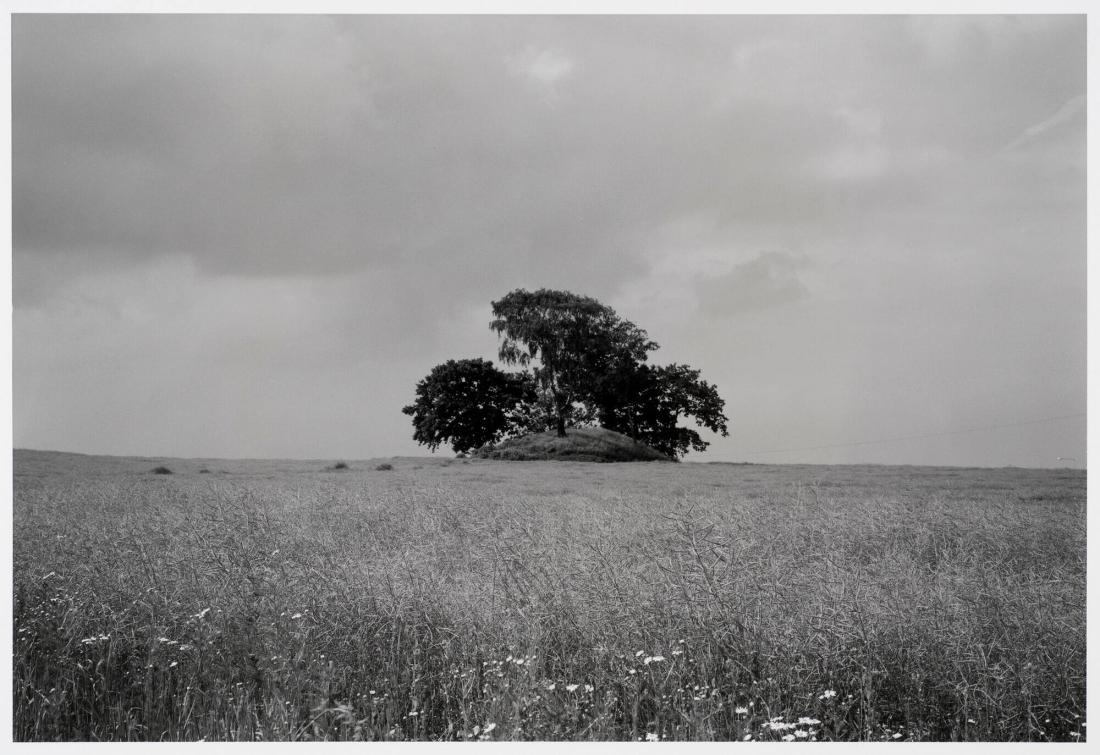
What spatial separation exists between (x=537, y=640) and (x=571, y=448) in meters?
14.6

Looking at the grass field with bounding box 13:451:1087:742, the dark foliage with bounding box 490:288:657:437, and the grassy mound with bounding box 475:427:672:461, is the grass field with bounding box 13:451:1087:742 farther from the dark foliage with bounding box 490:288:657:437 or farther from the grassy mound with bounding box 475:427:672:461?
the grassy mound with bounding box 475:427:672:461

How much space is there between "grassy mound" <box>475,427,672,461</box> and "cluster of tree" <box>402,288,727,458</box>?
519mm

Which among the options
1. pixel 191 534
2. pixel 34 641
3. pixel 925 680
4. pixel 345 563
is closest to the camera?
pixel 925 680

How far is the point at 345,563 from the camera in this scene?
5480mm

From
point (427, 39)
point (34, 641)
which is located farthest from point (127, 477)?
point (427, 39)

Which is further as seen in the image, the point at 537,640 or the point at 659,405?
the point at 659,405

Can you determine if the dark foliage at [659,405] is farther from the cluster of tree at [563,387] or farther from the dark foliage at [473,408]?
the dark foliage at [473,408]

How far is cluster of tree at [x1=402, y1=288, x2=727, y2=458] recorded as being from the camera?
10250 millimetres

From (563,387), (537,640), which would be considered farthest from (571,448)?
(537,640)

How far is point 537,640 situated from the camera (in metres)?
4.19

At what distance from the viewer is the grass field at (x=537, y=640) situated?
148 inches

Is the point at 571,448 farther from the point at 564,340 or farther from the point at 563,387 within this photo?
the point at 564,340
